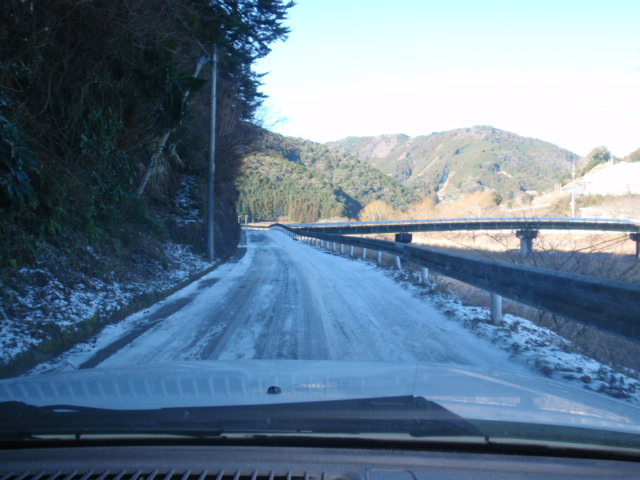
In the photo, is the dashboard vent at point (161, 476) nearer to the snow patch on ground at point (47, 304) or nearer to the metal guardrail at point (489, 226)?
the snow patch on ground at point (47, 304)

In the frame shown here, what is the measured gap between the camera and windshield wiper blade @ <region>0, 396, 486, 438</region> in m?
2.47

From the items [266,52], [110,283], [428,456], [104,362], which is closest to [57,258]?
[110,283]

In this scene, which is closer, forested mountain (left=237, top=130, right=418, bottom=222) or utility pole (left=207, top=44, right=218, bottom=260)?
utility pole (left=207, top=44, right=218, bottom=260)

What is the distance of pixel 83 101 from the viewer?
9297 mm

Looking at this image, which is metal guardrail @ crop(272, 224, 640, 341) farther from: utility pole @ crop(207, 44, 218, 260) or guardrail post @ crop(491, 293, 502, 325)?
utility pole @ crop(207, 44, 218, 260)

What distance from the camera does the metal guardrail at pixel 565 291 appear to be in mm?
4766

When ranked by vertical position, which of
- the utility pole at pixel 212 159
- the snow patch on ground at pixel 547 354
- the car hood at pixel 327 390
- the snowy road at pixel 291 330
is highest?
the utility pole at pixel 212 159

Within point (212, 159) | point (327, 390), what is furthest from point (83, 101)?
point (212, 159)

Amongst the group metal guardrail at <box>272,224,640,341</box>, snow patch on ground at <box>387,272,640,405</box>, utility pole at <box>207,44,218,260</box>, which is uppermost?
utility pole at <box>207,44,218,260</box>

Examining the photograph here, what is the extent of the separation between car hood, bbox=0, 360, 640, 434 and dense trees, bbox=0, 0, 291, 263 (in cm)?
444

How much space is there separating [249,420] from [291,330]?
5.01 m

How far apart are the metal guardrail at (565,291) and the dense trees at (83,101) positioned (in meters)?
7.07

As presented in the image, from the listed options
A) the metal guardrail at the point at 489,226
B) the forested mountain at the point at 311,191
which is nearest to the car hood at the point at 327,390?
the metal guardrail at the point at 489,226

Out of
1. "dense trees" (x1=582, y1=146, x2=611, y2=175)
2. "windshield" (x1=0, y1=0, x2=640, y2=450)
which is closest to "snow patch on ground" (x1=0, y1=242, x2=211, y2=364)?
"windshield" (x1=0, y1=0, x2=640, y2=450)
